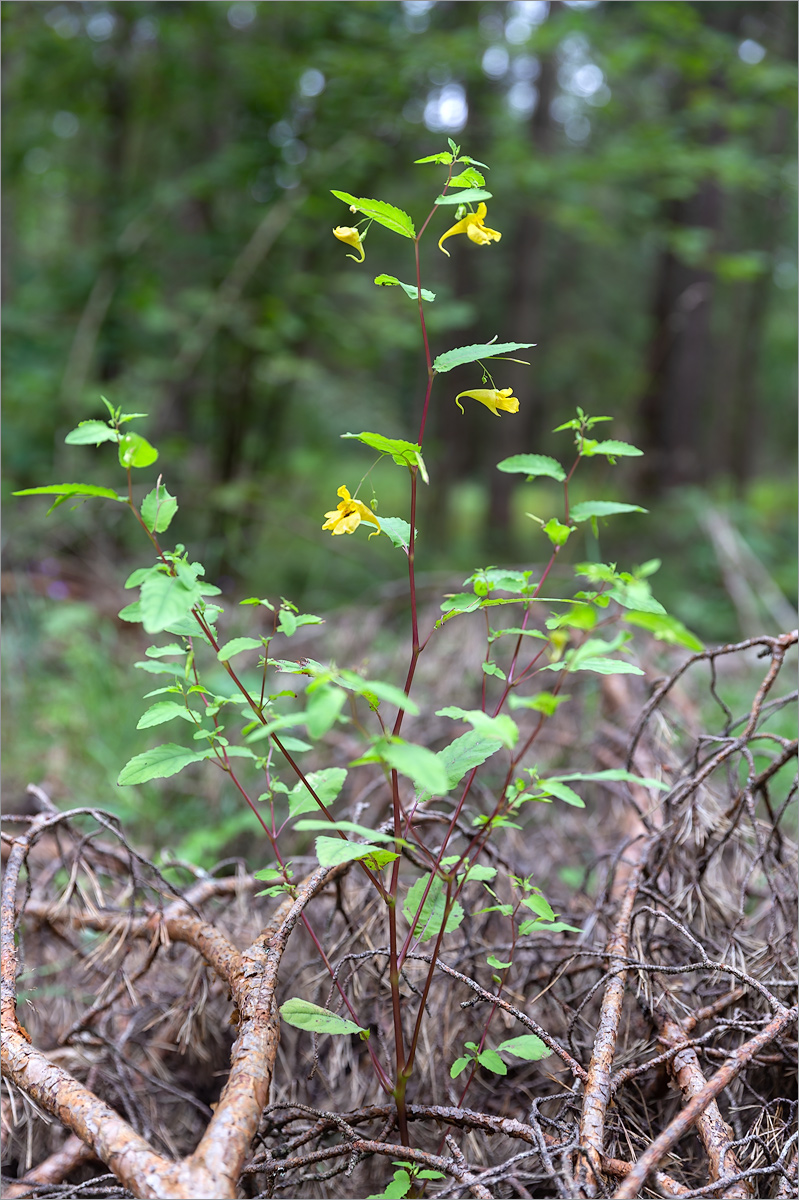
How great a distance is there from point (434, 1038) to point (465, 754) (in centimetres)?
60

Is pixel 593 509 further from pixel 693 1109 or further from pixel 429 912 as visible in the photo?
pixel 693 1109

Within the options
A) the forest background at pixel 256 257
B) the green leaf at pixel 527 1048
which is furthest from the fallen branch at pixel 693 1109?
the forest background at pixel 256 257

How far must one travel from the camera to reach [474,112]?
5.45m

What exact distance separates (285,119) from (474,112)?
1370 mm

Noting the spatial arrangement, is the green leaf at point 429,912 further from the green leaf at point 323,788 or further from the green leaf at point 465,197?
the green leaf at point 465,197

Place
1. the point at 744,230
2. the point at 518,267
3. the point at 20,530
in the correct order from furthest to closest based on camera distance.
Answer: the point at 744,230 < the point at 518,267 < the point at 20,530

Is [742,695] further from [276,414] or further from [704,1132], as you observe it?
[276,414]

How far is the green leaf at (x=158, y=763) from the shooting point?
3.28 ft

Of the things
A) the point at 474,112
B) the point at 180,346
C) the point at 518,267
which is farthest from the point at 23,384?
the point at 518,267

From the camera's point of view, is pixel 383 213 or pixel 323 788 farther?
pixel 323 788

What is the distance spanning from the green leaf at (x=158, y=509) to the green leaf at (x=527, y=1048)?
0.79 meters

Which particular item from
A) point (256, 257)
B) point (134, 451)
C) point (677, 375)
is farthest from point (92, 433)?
point (677, 375)

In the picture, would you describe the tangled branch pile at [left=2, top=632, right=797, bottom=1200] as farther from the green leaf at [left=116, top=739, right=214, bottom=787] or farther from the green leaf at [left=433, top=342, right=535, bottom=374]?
the green leaf at [left=433, top=342, right=535, bottom=374]

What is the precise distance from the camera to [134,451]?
91cm
